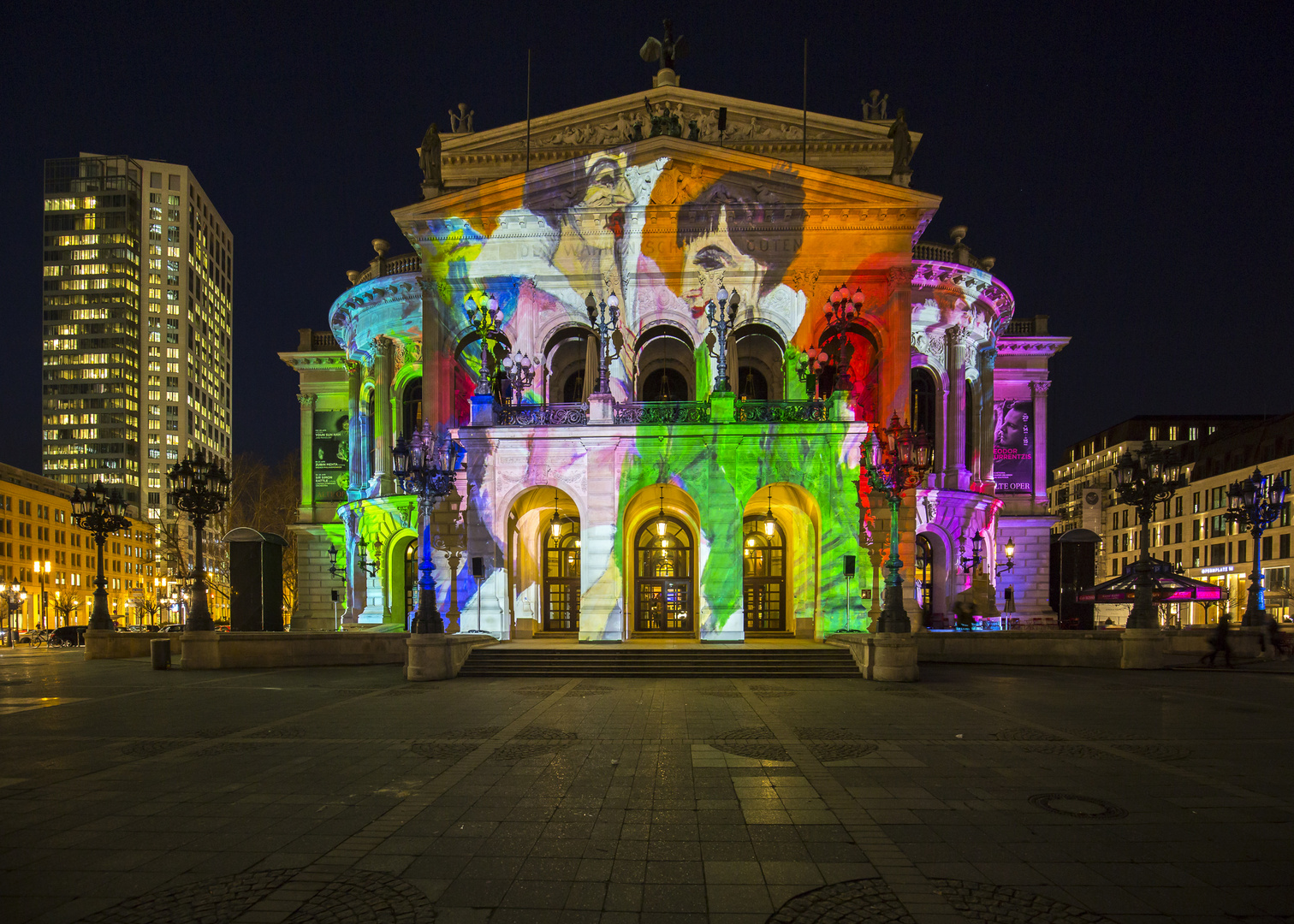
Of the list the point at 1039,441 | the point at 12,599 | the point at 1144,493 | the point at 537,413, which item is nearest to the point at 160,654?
the point at 537,413

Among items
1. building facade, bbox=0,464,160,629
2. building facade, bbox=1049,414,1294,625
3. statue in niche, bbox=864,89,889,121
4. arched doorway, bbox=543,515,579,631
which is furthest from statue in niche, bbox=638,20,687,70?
building facade, bbox=0,464,160,629

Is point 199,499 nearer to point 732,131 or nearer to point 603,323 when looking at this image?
point 603,323

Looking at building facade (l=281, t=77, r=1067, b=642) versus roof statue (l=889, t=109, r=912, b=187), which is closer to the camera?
building facade (l=281, t=77, r=1067, b=642)

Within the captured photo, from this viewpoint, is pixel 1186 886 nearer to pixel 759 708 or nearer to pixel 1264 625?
pixel 759 708

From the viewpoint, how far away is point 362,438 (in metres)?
41.5

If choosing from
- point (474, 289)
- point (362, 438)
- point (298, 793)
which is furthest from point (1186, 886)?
point (362, 438)

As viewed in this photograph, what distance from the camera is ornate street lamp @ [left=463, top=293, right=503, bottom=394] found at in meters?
28.9

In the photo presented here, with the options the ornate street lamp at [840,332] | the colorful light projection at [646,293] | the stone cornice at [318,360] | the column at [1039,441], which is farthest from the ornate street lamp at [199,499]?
the column at [1039,441]

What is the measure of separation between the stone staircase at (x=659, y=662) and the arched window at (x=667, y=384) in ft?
45.1

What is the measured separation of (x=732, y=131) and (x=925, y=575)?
2215 cm

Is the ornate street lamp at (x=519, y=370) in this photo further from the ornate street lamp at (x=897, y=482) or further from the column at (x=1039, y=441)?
the column at (x=1039, y=441)

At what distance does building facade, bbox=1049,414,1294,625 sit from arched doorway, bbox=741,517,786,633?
2457 cm

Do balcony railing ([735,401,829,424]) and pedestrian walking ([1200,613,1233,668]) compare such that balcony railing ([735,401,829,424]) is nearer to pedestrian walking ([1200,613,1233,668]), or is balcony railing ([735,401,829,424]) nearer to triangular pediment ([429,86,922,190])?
pedestrian walking ([1200,613,1233,668])

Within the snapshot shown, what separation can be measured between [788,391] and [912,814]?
2451 cm
